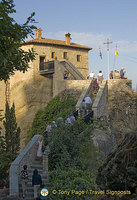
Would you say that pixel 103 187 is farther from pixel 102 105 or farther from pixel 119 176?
pixel 102 105

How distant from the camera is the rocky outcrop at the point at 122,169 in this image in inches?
152

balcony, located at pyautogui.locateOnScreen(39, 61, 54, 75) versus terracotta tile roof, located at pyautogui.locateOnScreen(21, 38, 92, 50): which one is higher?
terracotta tile roof, located at pyautogui.locateOnScreen(21, 38, 92, 50)

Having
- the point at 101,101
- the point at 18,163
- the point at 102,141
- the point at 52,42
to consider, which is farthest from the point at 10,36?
the point at 52,42

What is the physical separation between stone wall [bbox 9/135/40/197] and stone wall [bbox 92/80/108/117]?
5340 mm

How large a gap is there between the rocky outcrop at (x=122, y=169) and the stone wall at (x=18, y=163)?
793 cm

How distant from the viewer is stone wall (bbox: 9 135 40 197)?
11.8 metres

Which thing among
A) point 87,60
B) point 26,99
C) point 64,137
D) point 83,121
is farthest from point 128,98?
point 87,60

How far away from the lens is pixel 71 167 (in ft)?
44.0

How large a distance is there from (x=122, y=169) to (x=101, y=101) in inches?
681

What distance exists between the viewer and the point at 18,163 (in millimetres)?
12438

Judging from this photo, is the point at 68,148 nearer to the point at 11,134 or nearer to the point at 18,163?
the point at 18,163

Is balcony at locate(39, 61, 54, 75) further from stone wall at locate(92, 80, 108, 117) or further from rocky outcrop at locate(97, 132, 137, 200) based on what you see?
rocky outcrop at locate(97, 132, 137, 200)

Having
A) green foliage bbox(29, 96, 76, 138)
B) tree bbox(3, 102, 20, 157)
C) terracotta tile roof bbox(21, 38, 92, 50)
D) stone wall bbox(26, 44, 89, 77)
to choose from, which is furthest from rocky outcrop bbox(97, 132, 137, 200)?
terracotta tile roof bbox(21, 38, 92, 50)

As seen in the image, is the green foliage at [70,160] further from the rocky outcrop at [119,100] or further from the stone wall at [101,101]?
the rocky outcrop at [119,100]
